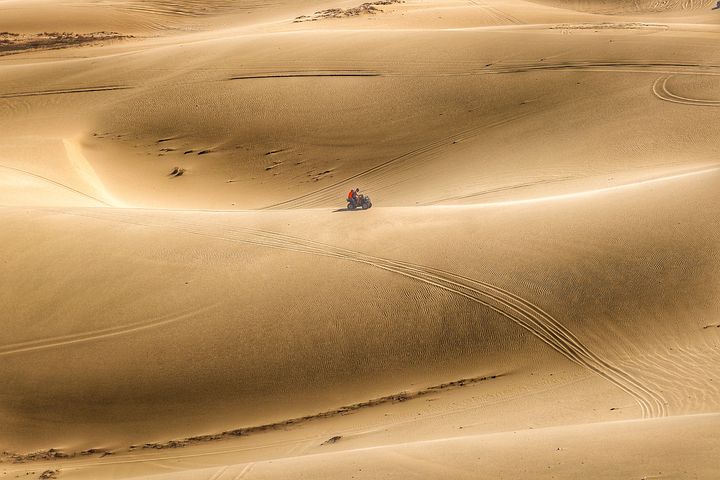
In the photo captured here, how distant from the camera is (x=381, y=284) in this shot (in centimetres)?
1045

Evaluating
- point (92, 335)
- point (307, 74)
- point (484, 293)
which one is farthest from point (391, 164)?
point (92, 335)

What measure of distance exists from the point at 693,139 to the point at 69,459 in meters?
13.0

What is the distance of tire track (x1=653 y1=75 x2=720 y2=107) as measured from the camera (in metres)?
16.5

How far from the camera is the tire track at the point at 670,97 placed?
16.5 m

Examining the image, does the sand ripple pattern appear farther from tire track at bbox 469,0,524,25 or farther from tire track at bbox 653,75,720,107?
tire track at bbox 469,0,524,25

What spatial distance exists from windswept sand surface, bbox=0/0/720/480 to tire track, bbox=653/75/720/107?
0.06 metres

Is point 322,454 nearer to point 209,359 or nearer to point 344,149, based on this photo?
point 209,359

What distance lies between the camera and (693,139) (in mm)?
15484

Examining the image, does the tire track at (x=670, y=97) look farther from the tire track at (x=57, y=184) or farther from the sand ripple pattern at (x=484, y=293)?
the tire track at (x=57, y=184)

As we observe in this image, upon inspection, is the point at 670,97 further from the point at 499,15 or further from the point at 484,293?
the point at 499,15

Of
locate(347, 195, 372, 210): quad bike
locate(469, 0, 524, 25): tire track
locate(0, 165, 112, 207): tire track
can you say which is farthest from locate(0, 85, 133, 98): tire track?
locate(469, 0, 524, 25): tire track

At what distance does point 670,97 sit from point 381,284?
10.1 metres

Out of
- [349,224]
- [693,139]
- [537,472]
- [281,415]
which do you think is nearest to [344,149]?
[349,224]

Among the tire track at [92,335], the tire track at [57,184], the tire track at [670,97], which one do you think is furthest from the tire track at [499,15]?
the tire track at [92,335]
